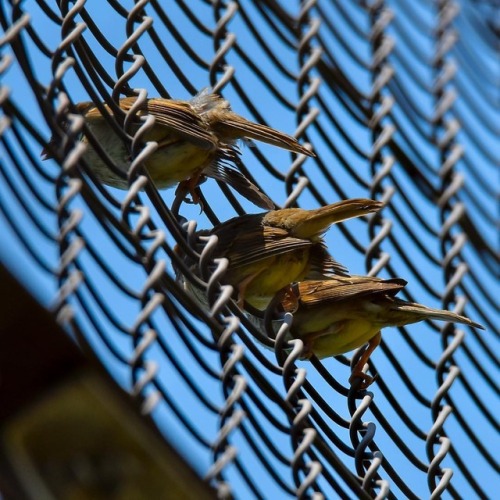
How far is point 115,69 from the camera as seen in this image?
3195 millimetres

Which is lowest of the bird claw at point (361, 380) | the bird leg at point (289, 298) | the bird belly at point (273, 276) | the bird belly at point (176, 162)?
the bird claw at point (361, 380)

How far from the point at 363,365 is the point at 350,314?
255 millimetres

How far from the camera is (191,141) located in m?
3.68

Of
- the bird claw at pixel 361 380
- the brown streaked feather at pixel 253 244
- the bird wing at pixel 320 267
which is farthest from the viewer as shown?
the bird wing at pixel 320 267

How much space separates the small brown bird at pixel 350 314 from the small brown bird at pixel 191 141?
0.41 m

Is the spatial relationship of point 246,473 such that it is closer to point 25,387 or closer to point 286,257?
point 25,387

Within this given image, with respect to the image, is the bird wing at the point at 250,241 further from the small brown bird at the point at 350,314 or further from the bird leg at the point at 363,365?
the bird leg at the point at 363,365

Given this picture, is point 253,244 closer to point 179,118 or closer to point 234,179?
point 234,179

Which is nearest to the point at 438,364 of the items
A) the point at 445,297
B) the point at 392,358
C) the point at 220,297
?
the point at 392,358

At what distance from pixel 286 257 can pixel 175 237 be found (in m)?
1.13

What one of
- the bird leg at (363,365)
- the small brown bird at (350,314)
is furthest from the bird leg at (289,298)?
the bird leg at (363,365)

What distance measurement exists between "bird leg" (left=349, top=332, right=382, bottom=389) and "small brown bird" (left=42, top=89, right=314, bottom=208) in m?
0.62

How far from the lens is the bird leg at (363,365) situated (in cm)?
342

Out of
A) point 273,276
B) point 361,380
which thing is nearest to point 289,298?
point 273,276
